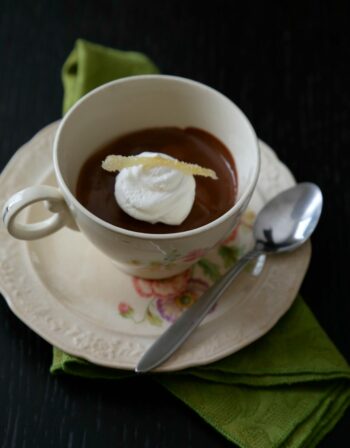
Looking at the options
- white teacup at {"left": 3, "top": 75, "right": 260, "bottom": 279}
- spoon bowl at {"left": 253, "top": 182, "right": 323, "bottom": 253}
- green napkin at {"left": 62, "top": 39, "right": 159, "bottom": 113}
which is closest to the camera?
white teacup at {"left": 3, "top": 75, "right": 260, "bottom": 279}

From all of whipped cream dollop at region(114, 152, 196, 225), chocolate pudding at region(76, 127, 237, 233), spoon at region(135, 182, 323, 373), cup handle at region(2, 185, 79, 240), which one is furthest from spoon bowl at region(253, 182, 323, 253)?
cup handle at region(2, 185, 79, 240)

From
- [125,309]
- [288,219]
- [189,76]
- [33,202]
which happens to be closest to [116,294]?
[125,309]

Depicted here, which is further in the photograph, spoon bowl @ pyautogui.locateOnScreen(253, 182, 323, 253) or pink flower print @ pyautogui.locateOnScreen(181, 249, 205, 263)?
spoon bowl @ pyautogui.locateOnScreen(253, 182, 323, 253)

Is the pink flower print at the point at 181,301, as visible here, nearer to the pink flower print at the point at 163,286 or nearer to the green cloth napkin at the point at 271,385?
the pink flower print at the point at 163,286

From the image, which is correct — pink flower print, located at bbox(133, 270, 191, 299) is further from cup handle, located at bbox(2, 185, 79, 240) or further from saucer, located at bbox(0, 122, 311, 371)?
cup handle, located at bbox(2, 185, 79, 240)

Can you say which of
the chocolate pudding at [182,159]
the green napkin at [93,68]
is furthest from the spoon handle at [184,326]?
the green napkin at [93,68]

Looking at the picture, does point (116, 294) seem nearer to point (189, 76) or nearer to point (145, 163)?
point (145, 163)

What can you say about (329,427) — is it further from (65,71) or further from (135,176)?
(65,71)

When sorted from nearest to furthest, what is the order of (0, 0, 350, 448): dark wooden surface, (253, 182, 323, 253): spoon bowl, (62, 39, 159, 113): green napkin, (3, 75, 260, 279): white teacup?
1. (3, 75, 260, 279): white teacup
2. (0, 0, 350, 448): dark wooden surface
3. (253, 182, 323, 253): spoon bowl
4. (62, 39, 159, 113): green napkin

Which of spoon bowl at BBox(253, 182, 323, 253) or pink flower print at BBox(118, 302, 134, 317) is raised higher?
spoon bowl at BBox(253, 182, 323, 253)
